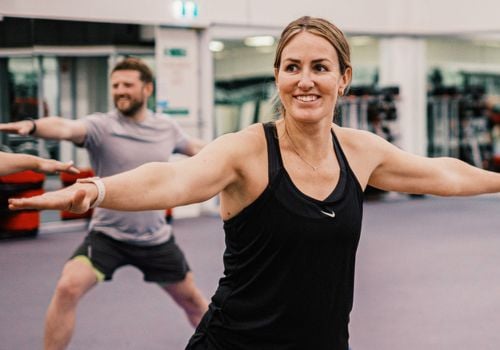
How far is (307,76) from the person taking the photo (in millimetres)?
2039

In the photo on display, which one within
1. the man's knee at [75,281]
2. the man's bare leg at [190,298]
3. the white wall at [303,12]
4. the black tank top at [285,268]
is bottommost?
the man's bare leg at [190,298]

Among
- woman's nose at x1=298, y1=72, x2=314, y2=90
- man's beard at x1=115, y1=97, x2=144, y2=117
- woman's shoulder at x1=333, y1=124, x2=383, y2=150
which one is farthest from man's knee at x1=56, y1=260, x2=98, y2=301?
woman's nose at x1=298, y1=72, x2=314, y2=90

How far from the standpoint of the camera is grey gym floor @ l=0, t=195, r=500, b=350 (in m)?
4.86

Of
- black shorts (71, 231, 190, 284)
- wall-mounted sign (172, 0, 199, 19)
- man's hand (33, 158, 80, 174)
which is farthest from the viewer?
wall-mounted sign (172, 0, 199, 19)

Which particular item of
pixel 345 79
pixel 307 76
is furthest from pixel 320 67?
pixel 345 79

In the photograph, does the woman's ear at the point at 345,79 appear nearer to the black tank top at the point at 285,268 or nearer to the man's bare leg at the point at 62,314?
the black tank top at the point at 285,268

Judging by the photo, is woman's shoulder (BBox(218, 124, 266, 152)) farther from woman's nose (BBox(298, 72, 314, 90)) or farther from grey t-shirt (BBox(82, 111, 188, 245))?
grey t-shirt (BBox(82, 111, 188, 245))

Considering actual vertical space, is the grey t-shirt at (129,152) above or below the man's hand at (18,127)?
below

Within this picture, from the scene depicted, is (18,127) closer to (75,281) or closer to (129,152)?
(75,281)

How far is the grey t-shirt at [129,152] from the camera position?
4.05 metres

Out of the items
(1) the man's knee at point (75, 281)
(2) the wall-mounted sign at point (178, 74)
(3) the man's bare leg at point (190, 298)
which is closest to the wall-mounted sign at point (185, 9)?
(2) the wall-mounted sign at point (178, 74)

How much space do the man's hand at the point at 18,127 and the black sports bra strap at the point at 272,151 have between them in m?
1.24

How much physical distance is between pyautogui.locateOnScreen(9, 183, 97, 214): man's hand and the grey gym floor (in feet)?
10.3

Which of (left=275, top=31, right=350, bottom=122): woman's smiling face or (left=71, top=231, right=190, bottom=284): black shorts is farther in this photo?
(left=71, top=231, right=190, bottom=284): black shorts
